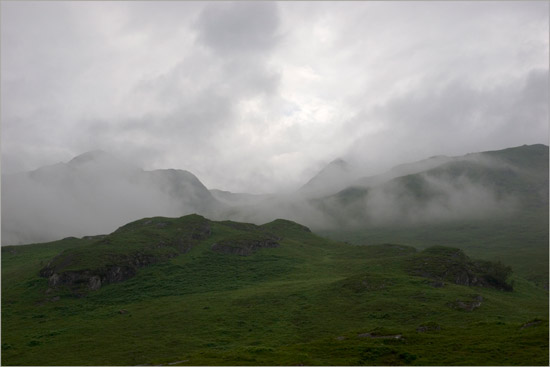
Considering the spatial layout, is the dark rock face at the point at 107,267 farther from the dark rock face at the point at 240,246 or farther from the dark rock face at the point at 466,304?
the dark rock face at the point at 466,304

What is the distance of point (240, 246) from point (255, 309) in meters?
72.2

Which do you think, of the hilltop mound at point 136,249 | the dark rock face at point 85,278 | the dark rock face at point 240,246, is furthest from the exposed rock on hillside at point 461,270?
the dark rock face at point 85,278

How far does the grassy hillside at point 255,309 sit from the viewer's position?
153 feet

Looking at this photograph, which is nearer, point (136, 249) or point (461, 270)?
point (461, 270)

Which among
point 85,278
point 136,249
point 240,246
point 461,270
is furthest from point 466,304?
point 136,249

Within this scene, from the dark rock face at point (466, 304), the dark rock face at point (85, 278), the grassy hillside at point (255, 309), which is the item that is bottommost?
the dark rock face at point (466, 304)

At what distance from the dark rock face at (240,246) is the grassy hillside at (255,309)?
2.00 feet

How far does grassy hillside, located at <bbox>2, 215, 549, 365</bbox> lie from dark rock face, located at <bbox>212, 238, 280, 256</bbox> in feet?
2.00

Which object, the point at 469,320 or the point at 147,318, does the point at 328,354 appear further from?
the point at 147,318

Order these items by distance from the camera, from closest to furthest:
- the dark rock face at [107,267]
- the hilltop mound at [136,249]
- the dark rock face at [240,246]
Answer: the dark rock face at [107,267], the hilltop mound at [136,249], the dark rock face at [240,246]

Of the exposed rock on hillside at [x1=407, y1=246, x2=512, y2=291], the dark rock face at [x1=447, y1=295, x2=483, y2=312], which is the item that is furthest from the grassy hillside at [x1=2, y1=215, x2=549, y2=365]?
the exposed rock on hillside at [x1=407, y1=246, x2=512, y2=291]

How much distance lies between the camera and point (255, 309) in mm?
87000

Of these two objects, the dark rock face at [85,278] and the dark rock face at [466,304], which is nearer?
the dark rock face at [466,304]

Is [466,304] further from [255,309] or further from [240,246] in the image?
[240,246]
